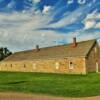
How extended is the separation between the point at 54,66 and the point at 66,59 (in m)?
4.62

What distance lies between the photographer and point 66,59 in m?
64.7

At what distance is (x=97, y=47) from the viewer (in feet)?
212

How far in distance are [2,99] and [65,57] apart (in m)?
45.1

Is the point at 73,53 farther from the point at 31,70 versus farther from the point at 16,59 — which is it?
the point at 16,59

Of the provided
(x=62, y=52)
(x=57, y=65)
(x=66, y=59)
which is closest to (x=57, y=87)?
(x=66, y=59)

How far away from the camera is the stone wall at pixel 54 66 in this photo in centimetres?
6128

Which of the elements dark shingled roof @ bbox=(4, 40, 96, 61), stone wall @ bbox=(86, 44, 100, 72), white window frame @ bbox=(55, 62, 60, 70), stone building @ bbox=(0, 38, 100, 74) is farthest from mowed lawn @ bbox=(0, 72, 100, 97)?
white window frame @ bbox=(55, 62, 60, 70)

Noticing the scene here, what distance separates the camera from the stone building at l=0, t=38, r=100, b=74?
2403 inches

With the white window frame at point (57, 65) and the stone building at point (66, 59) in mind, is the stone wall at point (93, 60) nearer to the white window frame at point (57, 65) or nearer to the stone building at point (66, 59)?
the stone building at point (66, 59)

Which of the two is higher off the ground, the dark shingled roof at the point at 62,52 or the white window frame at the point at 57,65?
the dark shingled roof at the point at 62,52

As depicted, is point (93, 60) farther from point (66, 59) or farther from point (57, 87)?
point (57, 87)

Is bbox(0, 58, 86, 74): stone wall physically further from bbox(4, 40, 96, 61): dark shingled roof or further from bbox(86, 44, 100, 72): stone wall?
bbox(86, 44, 100, 72): stone wall

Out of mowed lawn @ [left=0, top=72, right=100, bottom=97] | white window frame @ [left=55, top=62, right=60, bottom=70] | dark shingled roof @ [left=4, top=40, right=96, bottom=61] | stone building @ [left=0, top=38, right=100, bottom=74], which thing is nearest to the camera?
mowed lawn @ [left=0, top=72, right=100, bottom=97]

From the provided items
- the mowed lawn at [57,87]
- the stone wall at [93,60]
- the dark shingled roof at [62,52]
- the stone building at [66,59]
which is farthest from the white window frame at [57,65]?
the mowed lawn at [57,87]
